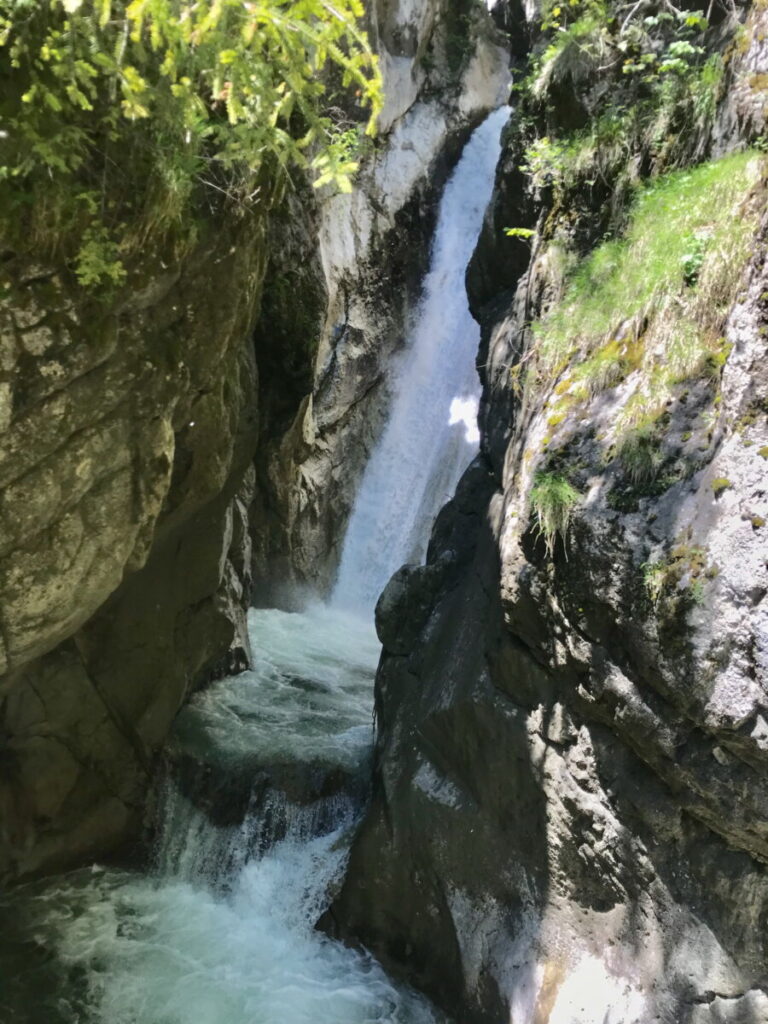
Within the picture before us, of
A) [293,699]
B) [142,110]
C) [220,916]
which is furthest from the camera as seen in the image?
[293,699]

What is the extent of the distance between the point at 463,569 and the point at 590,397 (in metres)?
2.70

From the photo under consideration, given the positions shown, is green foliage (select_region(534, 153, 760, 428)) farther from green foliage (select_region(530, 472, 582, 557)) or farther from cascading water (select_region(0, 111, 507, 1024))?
cascading water (select_region(0, 111, 507, 1024))

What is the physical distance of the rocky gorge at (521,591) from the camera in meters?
4.03

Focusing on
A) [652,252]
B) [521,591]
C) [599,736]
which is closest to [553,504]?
[521,591]

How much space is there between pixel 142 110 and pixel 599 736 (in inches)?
163

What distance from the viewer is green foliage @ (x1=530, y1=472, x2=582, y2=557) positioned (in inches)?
182

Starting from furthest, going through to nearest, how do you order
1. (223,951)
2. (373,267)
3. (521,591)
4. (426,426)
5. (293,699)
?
(373,267)
(426,426)
(293,699)
(223,951)
(521,591)

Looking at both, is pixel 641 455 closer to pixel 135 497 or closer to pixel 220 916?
pixel 135 497

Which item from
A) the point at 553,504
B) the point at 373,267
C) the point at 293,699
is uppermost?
the point at 373,267

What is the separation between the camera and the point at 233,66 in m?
3.15

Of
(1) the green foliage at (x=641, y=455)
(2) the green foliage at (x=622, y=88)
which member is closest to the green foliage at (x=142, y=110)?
(1) the green foliage at (x=641, y=455)

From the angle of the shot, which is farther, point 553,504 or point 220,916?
point 220,916

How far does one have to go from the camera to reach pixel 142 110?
3.15 m

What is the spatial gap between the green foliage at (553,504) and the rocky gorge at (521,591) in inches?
0.6
